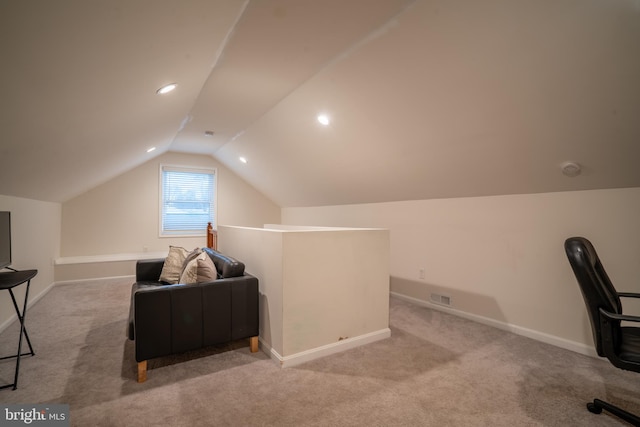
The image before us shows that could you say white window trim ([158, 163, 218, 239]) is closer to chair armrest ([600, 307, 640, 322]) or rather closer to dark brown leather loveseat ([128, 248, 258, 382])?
dark brown leather loveseat ([128, 248, 258, 382])

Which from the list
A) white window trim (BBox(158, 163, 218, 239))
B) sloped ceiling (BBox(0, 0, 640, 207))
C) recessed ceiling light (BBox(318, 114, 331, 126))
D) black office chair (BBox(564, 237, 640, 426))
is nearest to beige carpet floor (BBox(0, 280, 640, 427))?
black office chair (BBox(564, 237, 640, 426))

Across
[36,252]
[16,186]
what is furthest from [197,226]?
[16,186]

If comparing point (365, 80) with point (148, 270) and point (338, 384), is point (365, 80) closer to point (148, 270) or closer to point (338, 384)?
point (338, 384)

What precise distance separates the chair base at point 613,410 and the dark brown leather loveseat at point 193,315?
2.37m

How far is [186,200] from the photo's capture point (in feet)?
22.5

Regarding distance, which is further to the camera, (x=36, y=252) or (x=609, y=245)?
(x=36, y=252)

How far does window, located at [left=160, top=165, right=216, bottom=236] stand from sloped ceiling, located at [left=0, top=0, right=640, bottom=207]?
2884 millimetres

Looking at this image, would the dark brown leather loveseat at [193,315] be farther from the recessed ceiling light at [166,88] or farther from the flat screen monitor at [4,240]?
the recessed ceiling light at [166,88]

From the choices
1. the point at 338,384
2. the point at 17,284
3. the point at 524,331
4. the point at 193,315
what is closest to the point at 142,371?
the point at 193,315

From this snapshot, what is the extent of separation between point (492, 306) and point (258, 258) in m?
2.56

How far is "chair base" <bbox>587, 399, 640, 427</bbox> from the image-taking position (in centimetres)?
166

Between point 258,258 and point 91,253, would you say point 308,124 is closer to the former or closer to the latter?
point 258,258

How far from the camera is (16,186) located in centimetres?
299

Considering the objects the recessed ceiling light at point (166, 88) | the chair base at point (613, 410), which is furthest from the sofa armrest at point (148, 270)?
the chair base at point (613, 410)
